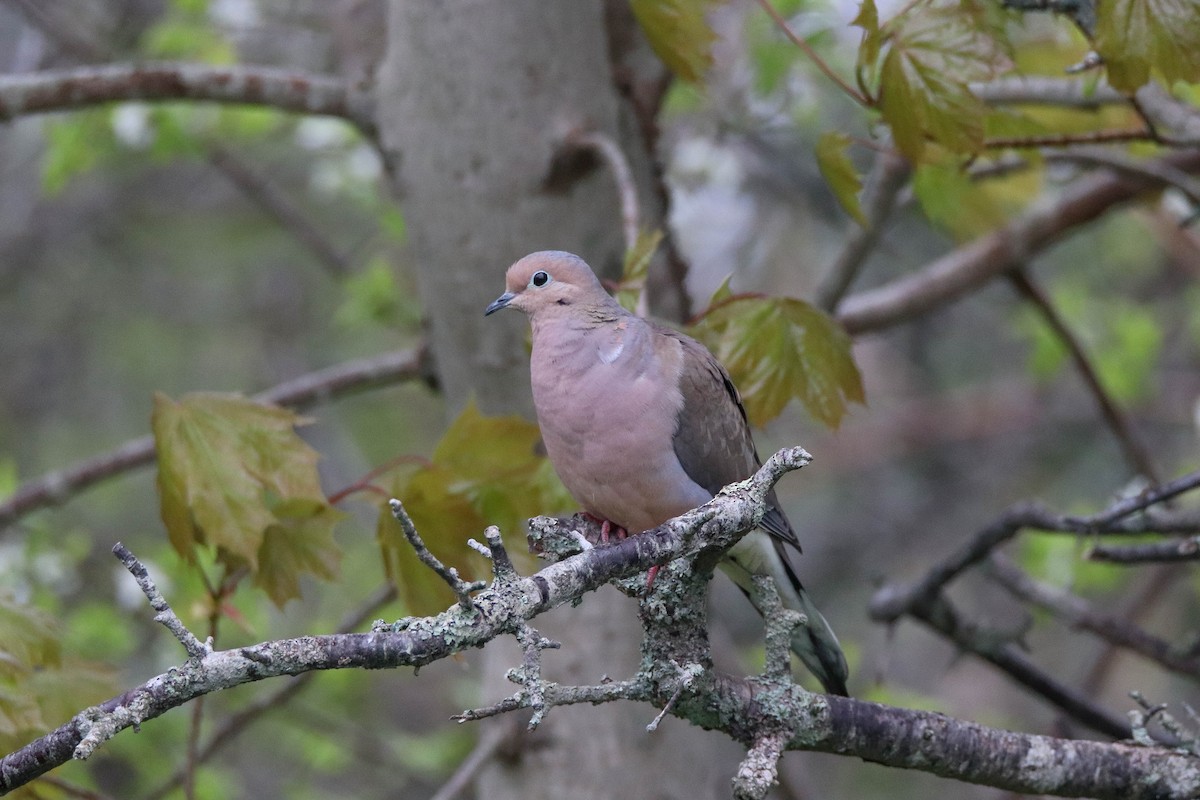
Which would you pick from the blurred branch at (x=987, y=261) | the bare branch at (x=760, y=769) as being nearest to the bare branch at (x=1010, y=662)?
the blurred branch at (x=987, y=261)

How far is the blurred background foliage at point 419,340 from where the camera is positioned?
8.95 ft

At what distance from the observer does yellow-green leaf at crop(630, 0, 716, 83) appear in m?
2.81

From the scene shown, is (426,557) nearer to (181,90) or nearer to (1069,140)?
(1069,140)

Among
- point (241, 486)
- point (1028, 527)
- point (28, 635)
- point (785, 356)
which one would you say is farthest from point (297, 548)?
point (1028, 527)

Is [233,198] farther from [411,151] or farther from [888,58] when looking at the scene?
[888,58]

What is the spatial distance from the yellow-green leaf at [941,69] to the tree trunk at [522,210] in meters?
0.98

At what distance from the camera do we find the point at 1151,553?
2.58 m

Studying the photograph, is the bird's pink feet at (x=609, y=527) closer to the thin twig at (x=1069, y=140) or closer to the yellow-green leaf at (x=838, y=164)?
the yellow-green leaf at (x=838, y=164)

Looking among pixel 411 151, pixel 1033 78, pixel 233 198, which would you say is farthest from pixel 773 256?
pixel 411 151

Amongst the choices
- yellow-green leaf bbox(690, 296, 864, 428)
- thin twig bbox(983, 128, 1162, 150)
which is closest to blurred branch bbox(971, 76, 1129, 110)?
thin twig bbox(983, 128, 1162, 150)

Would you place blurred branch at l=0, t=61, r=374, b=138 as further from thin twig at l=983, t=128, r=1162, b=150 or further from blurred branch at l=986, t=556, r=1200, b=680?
blurred branch at l=986, t=556, r=1200, b=680

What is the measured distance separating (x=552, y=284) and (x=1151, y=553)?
55.8 inches

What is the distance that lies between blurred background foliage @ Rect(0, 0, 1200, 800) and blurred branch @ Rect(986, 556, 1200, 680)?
6.1 inches

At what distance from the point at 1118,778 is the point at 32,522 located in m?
4.61
